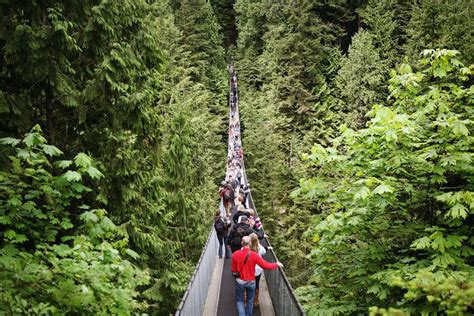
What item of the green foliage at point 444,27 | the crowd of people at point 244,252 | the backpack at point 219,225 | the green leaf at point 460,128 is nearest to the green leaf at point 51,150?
the crowd of people at point 244,252

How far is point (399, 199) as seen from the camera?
5.50m

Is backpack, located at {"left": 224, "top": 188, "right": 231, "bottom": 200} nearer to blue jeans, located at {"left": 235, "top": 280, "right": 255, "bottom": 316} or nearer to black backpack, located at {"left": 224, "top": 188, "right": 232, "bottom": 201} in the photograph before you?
black backpack, located at {"left": 224, "top": 188, "right": 232, "bottom": 201}

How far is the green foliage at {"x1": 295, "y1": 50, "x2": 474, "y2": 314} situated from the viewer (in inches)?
170

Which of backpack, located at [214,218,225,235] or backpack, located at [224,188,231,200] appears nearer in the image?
backpack, located at [214,218,225,235]

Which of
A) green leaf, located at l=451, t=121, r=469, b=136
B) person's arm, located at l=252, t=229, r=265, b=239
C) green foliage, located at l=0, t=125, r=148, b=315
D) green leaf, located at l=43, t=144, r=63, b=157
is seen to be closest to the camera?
green foliage, located at l=0, t=125, r=148, b=315

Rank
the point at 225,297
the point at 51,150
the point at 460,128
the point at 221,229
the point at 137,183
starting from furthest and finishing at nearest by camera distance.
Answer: the point at 221,229
the point at 225,297
the point at 137,183
the point at 460,128
the point at 51,150

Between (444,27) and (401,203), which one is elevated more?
(444,27)

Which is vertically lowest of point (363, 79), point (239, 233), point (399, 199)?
point (239, 233)

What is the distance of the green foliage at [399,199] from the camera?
432 centimetres

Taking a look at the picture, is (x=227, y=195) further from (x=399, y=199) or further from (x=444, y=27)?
(x=444, y=27)

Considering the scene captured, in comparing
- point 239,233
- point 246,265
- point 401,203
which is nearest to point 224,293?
point 239,233

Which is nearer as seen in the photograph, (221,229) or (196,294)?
(196,294)

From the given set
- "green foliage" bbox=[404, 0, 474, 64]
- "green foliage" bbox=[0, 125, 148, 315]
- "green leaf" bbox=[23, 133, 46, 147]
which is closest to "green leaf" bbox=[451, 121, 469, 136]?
"green foliage" bbox=[0, 125, 148, 315]

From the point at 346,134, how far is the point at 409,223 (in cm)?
146
